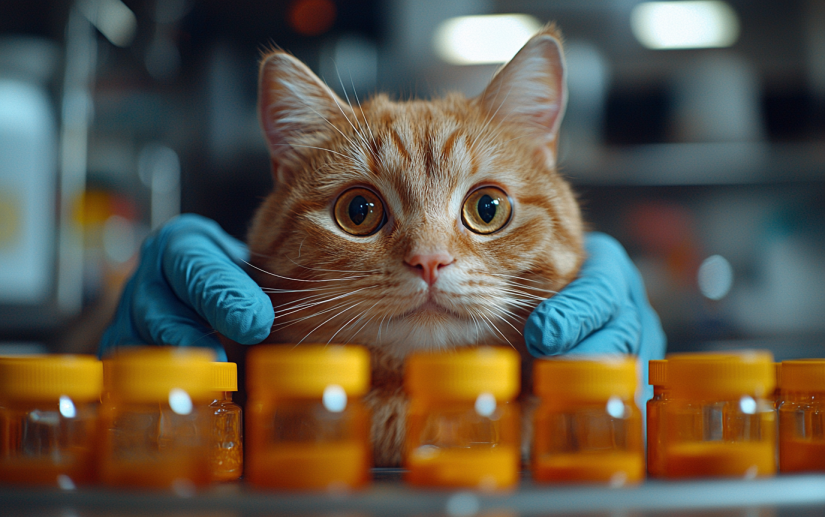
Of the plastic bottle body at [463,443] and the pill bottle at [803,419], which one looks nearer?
the plastic bottle body at [463,443]

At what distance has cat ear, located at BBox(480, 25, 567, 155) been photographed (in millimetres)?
1121

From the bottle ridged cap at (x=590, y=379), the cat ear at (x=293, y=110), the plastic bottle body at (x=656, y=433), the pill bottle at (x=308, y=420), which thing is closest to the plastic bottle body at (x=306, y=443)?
the pill bottle at (x=308, y=420)

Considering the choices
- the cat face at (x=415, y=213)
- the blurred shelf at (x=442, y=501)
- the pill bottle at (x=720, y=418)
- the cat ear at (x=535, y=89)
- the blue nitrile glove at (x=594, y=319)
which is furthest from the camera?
the cat ear at (x=535, y=89)

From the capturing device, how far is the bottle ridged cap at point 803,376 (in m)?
0.75

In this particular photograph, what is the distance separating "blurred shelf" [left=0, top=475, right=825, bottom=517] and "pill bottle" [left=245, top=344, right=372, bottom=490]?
0.02 meters

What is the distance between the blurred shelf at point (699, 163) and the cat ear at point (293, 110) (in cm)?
187

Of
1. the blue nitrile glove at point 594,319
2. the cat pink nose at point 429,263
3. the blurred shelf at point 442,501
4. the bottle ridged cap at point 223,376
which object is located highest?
the cat pink nose at point 429,263

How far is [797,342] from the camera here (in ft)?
9.37

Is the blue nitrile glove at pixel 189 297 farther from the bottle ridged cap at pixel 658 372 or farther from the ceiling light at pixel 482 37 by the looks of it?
the ceiling light at pixel 482 37

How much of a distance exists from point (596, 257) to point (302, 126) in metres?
0.62

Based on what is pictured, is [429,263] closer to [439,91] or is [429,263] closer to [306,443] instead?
[306,443]

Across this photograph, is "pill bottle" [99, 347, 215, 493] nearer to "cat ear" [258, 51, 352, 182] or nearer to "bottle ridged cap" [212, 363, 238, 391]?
"bottle ridged cap" [212, 363, 238, 391]

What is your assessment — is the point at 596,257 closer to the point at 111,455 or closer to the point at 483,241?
the point at 483,241

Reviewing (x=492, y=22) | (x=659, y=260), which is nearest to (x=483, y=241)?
(x=492, y=22)
